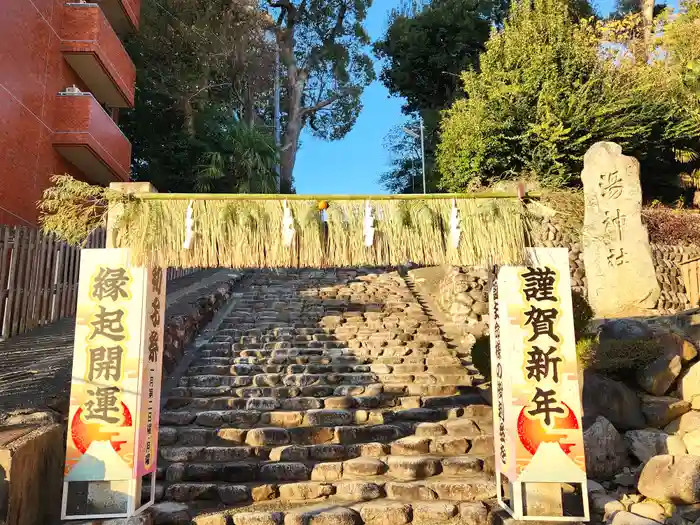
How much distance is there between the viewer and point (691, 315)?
831 cm

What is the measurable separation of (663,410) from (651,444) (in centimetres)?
55

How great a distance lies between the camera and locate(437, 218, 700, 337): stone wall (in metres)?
11.7

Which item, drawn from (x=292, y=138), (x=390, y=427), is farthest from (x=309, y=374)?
(x=292, y=138)

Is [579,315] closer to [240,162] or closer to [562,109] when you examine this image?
[562,109]

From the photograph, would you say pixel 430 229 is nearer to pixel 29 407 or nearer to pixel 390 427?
pixel 390 427

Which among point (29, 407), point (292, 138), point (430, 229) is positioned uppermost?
point (292, 138)

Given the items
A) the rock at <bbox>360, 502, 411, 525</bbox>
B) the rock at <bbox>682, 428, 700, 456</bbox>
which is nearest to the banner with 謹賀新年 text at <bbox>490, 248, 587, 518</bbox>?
the rock at <bbox>360, 502, 411, 525</bbox>

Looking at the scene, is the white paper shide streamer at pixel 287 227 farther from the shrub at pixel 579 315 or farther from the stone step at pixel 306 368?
the shrub at pixel 579 315

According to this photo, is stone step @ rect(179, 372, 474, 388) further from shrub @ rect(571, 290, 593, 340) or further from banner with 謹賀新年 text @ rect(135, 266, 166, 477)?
banner with 謹賀新年 text @ rect(135, 266, 166, 477)

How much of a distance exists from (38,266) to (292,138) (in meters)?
22.3

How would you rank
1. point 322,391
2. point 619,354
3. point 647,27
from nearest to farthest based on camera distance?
point 619,354 < point 322,391 < point 647,27

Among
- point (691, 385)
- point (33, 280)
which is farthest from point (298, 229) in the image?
point (33, 280)

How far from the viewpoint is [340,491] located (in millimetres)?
5438

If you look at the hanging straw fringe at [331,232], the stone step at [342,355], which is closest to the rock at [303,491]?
the hanging straw fringe at [331,232]
